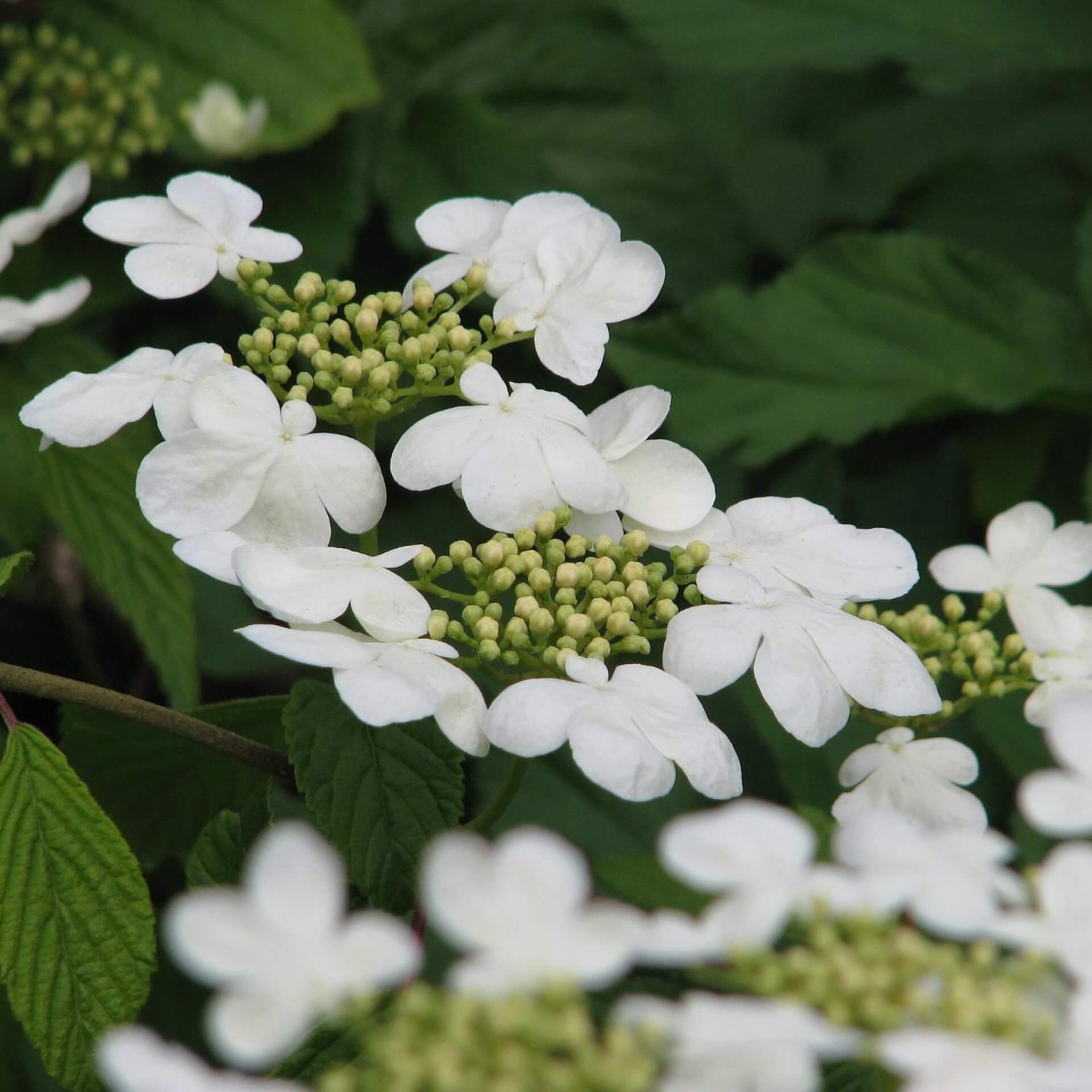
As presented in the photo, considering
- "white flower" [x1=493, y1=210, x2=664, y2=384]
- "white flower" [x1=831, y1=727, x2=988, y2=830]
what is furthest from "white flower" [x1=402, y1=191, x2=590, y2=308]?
"white flower" [x1=831, y1=727, x2=988, y2=830]

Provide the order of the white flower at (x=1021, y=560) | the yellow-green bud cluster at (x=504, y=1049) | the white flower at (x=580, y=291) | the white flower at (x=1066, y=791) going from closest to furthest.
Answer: the yellow-green bud cluster at (x=504, y=1049)
the white flower at (x=1066, y=791)
the white flower at (x=580, y=291)
the white flower at (x=1021, y=560)

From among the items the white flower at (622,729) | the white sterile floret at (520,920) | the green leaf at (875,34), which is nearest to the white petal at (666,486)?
the white flower at (622,729)

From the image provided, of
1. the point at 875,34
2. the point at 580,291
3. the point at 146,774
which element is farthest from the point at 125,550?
the point at 875,34

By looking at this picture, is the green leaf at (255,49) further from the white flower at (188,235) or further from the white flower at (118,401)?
the white flower at (118,401)

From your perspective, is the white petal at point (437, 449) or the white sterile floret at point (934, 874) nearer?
the white sterile floret at point (934, 874)

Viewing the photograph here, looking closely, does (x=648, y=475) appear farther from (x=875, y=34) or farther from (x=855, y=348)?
(x=875, y=34)

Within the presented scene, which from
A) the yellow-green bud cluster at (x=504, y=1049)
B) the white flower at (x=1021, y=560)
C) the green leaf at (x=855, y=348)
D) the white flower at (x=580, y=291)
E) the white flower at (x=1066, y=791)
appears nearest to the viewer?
the yellow-green bud cluster at (x=504, y=1049)

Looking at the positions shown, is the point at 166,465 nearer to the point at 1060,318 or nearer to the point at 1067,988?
the point at 1067,988

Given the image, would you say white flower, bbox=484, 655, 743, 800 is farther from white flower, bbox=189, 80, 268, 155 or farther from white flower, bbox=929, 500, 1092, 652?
white flower, bbox=189, 80, 268, 155
